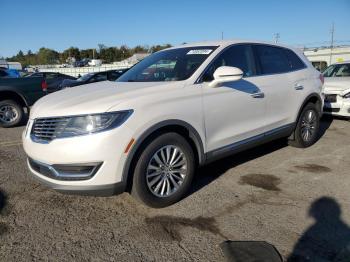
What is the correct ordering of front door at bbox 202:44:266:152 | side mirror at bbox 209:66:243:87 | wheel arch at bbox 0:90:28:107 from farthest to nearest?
wheel arch at bbox 0:90:28:107 < front door at bbox 202:44:266:152 < side mirror at bbox 209:66:243:87

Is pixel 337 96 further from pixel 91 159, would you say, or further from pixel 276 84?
pixel 91 159

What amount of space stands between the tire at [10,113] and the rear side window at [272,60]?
6.77 m

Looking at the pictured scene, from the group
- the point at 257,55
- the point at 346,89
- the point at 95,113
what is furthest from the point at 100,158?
the point at 346,89

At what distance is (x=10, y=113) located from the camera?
9.03m

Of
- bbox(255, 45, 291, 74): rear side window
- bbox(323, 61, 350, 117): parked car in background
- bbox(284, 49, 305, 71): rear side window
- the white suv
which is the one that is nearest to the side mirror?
the white suv

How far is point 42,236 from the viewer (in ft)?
10.6

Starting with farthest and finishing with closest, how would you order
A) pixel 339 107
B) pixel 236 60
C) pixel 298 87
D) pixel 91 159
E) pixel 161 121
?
pixel 339 107 < pixel 298 87 < pixel 236 60 < pixel 161 121 < pixel 91 159

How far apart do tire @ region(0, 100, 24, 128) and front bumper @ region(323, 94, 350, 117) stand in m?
7.74

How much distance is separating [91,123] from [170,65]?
1.59 meters

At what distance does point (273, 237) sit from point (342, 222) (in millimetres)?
766

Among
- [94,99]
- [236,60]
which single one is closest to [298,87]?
[236,60]

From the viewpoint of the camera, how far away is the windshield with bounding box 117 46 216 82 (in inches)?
162

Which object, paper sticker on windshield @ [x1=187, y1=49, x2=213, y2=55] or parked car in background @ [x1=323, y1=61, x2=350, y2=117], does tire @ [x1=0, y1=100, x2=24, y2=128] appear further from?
parked car in background @ [x1=323, y1=61, x2=350, y2=117]

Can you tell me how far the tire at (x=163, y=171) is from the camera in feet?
11.3
